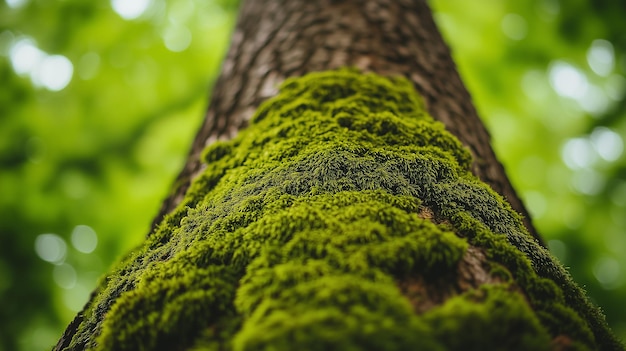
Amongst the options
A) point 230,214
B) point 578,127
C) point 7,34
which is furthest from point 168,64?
point 578,127

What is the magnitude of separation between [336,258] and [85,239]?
15.2ft

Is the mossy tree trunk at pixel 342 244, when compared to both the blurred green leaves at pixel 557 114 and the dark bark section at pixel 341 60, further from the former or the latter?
the blurred green leaves at pixel 557 114

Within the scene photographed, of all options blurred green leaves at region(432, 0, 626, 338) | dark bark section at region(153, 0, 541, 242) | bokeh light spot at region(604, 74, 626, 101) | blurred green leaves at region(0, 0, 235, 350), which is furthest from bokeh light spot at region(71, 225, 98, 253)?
bokeh light spot at region(604, 74, 626, 101)

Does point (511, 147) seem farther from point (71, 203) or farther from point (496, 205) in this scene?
point (71, 203)

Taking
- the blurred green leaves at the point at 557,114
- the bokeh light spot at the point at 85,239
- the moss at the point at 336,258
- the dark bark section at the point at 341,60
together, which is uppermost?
the blurred green leaves at the point at 557,114

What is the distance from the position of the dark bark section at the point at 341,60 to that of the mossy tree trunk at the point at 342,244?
2cm

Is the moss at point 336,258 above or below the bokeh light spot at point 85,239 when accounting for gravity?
below

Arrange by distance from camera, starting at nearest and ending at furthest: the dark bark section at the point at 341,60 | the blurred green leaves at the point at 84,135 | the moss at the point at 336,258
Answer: the moss at the point at 336,258 → the dark bark section at the point at 341,60 → the blurred green leaves at the point at 84,135

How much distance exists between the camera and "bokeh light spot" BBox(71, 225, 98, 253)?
4.44 meters

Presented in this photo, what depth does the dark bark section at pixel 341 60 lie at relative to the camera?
1479mm

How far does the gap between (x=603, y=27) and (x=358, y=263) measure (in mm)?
4789

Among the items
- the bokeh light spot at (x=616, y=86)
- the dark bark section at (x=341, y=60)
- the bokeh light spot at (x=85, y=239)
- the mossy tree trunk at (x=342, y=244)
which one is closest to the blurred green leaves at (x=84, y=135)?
the bokeh light spot at (x=85, y=239)

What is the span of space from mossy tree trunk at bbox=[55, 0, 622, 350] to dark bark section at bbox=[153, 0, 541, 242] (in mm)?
17

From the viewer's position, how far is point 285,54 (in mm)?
1733
